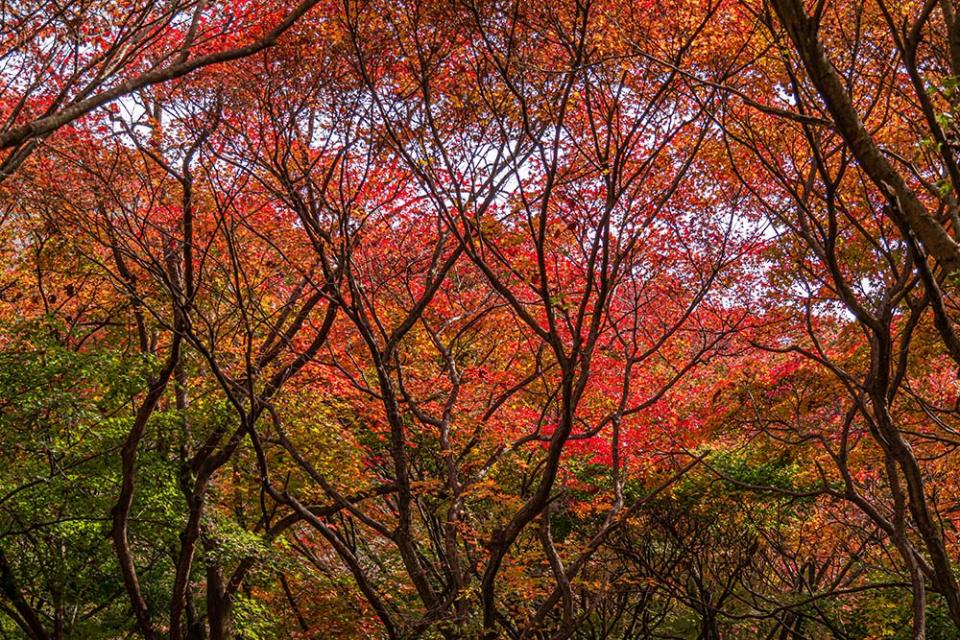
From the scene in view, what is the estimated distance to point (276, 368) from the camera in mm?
11109

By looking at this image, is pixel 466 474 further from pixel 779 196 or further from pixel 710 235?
pixel 779 196

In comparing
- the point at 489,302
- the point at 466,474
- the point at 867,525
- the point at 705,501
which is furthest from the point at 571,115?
the point at 867,525

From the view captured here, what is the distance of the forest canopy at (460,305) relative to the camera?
6.94 metres

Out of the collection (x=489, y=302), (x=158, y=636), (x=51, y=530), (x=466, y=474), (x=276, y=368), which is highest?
(x=489, y=302)

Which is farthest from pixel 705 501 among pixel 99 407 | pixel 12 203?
pixel 12 203

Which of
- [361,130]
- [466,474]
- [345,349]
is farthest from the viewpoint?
[345,349]

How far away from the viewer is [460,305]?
39.8 ft

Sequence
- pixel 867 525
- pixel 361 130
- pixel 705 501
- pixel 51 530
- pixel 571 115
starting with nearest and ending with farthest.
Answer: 1. pixel 571 115
2. pixel 361 130
3. pixel 51 530
4. pixel 705 501
5. pixel 867 525

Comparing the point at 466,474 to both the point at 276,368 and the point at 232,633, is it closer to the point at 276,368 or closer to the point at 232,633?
the point at 276,368

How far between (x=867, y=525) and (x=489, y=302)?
8745 mm

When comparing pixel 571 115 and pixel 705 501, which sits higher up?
pixel 571 115

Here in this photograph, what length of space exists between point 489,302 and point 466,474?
231 centimetres

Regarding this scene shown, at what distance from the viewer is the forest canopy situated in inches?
273

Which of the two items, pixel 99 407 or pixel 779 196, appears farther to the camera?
pixel 99 407
